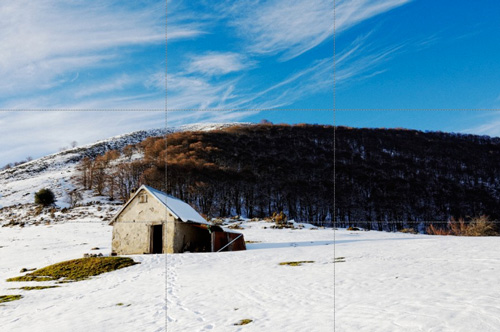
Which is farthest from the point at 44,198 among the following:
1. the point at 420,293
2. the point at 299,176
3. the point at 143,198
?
the point at 420,293

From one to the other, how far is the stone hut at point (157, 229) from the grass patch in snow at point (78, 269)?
4.65 meters

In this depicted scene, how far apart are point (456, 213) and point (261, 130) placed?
71.2 m

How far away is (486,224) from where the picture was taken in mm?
45500

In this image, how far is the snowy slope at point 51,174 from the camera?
80613mm

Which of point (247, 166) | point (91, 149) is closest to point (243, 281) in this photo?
point (247, 166)

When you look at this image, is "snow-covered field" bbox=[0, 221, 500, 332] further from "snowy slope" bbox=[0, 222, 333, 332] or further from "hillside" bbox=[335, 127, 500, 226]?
"hillside" bbox=[335, 127, 500, 226]

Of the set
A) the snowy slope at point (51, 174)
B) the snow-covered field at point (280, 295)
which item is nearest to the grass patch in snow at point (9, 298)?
the snow-covered field at point (280, 295)

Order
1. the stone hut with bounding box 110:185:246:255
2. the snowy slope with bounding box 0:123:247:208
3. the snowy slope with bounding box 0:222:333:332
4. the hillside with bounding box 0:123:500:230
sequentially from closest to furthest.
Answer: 1. the snowy slope with bounding box 0:222:333:332
2. the stone hut with bounding box 110:185:246:255
3. the hillside with bounding box 0:123:500:230
4. the snowy slope with bounding box 0:123:247:208

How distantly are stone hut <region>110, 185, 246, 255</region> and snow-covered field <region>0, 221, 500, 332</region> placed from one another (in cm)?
407

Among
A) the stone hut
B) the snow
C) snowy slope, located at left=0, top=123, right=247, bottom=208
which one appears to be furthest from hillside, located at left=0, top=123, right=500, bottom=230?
the snow

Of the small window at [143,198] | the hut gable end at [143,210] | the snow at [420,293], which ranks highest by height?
the small window at [143,198]

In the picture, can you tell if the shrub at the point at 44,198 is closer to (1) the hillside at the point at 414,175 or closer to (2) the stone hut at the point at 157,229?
(2) the stone hut at the point at 157,229

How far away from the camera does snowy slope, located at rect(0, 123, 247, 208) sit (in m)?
80.6

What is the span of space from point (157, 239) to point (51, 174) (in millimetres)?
90600
